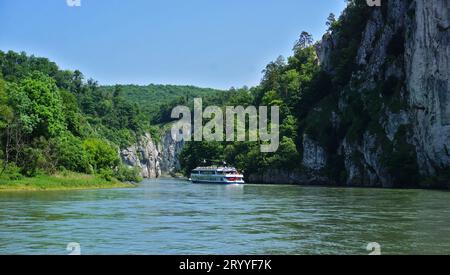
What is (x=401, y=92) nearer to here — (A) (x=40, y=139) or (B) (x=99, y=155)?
(B) (x=99, y=155)

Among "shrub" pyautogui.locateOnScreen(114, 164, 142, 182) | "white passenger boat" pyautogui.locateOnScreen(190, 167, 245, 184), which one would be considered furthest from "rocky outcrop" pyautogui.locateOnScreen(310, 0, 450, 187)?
"shrub" pyautogui.locateOnScreen(114, 164, 142, 182)

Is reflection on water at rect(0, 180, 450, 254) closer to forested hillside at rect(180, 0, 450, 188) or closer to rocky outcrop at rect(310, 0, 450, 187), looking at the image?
rocky outcrop at rect(310, 0, 450, 187)

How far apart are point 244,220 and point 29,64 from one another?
149 metres

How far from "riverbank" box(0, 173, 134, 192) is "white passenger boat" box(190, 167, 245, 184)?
101 feet

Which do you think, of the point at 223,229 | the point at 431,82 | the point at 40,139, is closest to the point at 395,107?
the point at 431,82

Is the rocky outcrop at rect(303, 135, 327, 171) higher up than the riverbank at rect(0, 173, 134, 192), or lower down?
higher up

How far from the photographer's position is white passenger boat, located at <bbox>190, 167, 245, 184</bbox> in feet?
379

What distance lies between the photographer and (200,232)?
2903 centimetres

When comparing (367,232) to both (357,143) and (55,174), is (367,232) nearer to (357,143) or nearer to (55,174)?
(55,174)

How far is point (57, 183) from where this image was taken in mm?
73000

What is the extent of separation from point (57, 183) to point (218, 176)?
49644 mm

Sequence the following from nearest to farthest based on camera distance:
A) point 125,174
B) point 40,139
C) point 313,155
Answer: point 40,139
point 125,174
point 313,155

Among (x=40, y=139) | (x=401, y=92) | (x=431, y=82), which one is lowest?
(x=40, y=139)

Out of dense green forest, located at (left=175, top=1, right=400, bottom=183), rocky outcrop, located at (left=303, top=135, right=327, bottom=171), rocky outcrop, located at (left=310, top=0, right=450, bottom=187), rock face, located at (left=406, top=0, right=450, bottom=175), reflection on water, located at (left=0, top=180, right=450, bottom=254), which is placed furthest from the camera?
rocky outcrop, located at (left=303, top=135, right=327, bottom=171)
